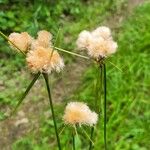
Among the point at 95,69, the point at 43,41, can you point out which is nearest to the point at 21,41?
the point at 43,41

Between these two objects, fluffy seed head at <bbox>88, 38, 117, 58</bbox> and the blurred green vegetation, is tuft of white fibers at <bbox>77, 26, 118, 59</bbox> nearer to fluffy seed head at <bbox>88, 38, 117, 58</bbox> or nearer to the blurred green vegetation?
fluffy seed head at <bbox>88, 38, 117, 58</bbox>

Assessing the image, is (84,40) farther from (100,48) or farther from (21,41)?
(21,41)

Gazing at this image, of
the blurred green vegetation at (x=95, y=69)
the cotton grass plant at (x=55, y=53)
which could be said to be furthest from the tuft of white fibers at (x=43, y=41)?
the blurred green vegetation at (x=95, y=69)

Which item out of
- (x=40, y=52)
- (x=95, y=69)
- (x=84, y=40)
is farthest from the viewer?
(x=95, y=69)

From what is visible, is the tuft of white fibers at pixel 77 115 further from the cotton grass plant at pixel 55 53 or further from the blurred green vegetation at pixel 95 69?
the blurred green vegetation at pixel 95 69

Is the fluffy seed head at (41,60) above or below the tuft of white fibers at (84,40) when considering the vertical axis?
below

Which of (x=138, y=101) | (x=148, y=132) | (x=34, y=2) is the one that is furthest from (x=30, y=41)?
(x=34, y=2)
